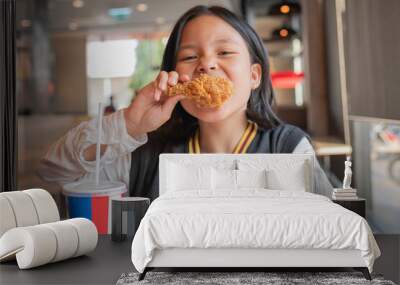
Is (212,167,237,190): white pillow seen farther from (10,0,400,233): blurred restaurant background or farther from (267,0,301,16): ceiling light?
(267,0,301,16): ceiling light

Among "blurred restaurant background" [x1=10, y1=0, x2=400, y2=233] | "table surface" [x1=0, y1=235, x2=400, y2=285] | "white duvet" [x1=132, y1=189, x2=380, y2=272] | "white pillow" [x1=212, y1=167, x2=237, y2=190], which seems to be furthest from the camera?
"blurred restaurant background" [x1=10, y1=0, x2=400, y2=233]

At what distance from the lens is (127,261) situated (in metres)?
4.65

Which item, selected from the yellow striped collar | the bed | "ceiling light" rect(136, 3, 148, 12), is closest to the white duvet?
the bed

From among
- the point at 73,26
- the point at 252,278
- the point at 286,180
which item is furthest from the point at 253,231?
the point at 73,26

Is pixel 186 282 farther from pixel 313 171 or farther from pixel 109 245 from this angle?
pixel 313 171

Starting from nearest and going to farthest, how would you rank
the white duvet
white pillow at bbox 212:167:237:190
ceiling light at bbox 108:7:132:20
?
the white duvet
white pillow at bbox 212:167:237:190
ceiling light at bbox 108:7:132:20

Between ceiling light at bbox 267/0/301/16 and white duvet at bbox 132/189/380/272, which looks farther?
ceiling light at bbox 267/0/301/16

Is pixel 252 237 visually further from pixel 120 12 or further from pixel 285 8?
pixel 120 12

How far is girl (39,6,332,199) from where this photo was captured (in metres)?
5.65

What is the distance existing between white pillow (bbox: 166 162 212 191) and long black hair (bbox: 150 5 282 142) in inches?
19.7

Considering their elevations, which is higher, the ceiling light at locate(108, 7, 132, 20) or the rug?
the ceiling light at locate(108, 7, 132, 20)

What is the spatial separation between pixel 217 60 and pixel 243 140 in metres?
0.78

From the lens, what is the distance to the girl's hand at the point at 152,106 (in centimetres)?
573

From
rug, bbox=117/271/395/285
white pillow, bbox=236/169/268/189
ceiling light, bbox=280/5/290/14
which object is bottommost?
rug, bbox=117/271/395/285
